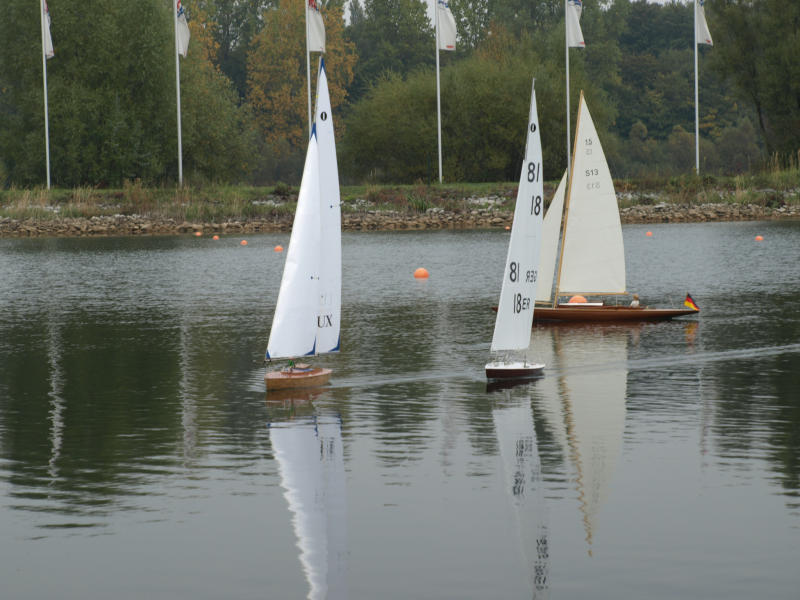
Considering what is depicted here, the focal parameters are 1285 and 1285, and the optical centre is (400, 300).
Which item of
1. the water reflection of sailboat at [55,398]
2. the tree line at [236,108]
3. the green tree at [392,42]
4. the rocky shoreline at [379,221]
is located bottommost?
the water reflection of sailboat at [55,398]

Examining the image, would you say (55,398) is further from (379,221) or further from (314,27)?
(379,221)

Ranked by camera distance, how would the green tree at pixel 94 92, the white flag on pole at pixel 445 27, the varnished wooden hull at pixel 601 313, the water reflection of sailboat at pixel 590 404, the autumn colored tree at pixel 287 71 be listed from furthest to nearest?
1. the autumn colored tree at pixel 287 71
2. the green tree at pixel 94 92
3. the white flag on pole at pixel 445 27
4. the varnished wooden hull at pixel 601 313
5. the water reflection of sailboat at pixel 590 404

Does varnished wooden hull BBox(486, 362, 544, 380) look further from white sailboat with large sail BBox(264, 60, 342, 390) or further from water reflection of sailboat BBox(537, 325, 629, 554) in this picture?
white sailboat with large sail BBox(264, 60, 342, 390)

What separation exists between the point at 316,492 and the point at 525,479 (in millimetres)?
3004

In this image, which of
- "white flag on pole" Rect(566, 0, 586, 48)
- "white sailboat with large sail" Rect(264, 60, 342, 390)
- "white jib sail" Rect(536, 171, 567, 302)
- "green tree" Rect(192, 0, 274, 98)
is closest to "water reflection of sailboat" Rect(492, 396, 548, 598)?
"white sailboat with large sail" Rect(264, 60, 342, 390)

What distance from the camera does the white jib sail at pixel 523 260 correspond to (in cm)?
2670

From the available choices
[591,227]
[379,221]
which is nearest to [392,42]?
[379,221]

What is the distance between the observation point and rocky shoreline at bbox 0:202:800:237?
97000mm

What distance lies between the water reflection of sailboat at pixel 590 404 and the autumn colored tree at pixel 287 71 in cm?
11569

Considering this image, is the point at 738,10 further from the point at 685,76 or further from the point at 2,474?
the point at 2,474

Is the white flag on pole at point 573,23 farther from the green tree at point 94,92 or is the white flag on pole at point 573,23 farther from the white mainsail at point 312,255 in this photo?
the white mainsail at point 312,255

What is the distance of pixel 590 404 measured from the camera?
957 inches

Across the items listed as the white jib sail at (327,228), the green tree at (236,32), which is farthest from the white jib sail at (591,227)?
the green tree at (236,32)

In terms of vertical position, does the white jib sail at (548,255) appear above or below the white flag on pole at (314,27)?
below
